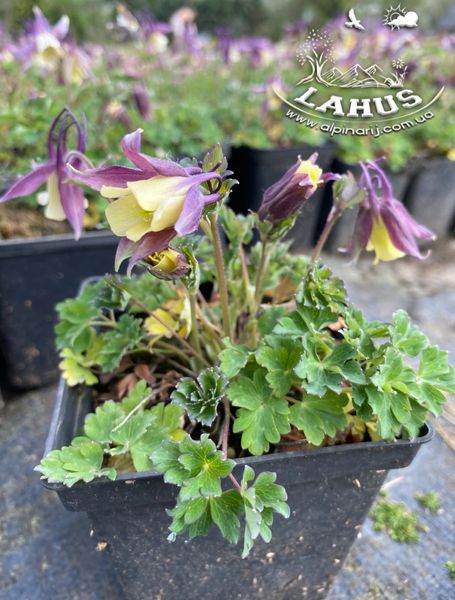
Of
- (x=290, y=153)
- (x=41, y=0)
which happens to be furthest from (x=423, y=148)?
(x=41, y=0)

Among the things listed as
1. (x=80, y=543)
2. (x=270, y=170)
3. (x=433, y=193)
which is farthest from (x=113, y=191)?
(x=433, y=193)

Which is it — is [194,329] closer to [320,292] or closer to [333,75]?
[320,292]

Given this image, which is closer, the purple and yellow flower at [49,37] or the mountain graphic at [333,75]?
the mountain graphic at [333,75]

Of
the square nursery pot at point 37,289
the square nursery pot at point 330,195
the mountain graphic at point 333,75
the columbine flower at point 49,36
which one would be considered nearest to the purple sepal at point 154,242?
the mountain graphic at point 333,75

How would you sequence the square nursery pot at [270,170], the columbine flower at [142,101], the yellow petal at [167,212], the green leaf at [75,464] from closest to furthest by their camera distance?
1. the yellow petal at [167,212]
2. the green leaf at [75,464]
3. the columbine flower at [142,101]
4. the square nursery pot at [270,170]

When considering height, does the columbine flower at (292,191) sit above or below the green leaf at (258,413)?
above

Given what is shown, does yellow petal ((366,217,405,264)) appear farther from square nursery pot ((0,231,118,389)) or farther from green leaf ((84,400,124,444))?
square nursery pot ((0,231,118,389))

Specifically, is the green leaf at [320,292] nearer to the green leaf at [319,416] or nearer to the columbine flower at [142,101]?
the green leaf at [319,416]

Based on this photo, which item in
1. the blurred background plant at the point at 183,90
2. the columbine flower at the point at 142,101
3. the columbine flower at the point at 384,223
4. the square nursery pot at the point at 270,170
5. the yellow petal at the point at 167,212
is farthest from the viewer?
the square nursery pot at the point at 270,170

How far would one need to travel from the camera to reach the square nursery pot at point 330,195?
2.06 meters

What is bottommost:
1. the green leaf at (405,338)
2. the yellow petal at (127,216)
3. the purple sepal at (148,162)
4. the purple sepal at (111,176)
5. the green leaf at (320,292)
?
the green leaf at (405,338)

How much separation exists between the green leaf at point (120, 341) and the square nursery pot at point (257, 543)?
0.24 ft

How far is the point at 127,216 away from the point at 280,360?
0.89ft

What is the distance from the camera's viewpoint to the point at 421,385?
0.62 m
